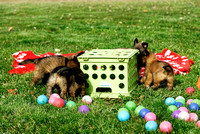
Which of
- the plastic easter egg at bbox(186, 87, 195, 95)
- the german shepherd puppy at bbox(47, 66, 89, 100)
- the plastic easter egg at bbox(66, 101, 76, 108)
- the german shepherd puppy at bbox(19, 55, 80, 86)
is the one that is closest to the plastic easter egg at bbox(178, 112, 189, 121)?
the plastic easter egg at bbox(186, 87, 195, 95)

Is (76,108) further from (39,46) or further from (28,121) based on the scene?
(39,46)

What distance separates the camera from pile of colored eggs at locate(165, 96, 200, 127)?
138 inches

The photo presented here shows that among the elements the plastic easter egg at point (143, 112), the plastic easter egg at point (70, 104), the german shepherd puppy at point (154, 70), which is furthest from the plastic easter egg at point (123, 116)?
the german shepherd puppy at point (154, 70)

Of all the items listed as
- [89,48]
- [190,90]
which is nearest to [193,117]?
[190,90]

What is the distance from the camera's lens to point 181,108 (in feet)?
12.4

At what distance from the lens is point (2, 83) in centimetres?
532

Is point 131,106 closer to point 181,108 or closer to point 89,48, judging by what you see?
point 181,108

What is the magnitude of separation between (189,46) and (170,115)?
15.6 ft

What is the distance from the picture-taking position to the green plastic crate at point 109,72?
4465 millimetres

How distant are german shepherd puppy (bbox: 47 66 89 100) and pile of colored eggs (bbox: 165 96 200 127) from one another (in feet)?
4.75

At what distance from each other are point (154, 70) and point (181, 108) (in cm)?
127

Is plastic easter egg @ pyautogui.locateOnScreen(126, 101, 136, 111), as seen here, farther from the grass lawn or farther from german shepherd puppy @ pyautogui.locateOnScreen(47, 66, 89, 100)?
german shepherd puppy @ pyautogui.locateOnScreen(47, 66, 89, 100)

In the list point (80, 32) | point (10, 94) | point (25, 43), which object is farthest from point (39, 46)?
point (10, 94)

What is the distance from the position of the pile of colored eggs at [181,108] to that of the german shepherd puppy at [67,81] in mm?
1448
